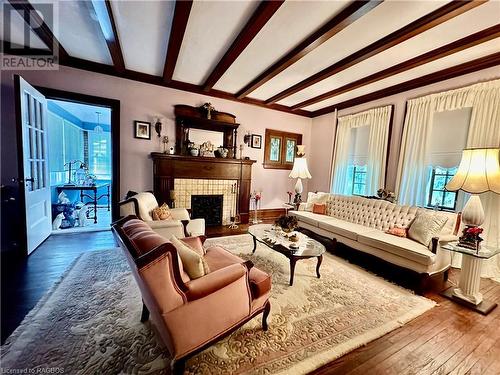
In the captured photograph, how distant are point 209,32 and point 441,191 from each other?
13.9ft

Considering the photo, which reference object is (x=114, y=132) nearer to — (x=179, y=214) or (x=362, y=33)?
(x=179, y=214)

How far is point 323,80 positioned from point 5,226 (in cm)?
548

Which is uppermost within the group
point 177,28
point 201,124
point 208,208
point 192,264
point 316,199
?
point 177,28

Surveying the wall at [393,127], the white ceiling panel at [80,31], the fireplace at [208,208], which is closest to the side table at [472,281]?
the wall at [393,127]

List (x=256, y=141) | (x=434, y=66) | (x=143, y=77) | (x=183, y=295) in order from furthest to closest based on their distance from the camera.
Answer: (x=256, y=141) → (x=143, y=77) → (x=434, y=66) → (x=183, y=295)

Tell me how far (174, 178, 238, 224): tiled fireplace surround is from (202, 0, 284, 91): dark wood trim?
2.16m

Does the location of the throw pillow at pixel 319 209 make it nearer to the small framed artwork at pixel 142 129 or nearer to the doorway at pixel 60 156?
the small framed artwork at pixel 142 129

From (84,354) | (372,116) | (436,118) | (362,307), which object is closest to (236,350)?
(84,354)

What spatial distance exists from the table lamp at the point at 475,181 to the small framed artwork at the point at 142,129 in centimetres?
474

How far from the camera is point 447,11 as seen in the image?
199cm

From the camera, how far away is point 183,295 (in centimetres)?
124

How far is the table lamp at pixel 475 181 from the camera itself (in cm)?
220

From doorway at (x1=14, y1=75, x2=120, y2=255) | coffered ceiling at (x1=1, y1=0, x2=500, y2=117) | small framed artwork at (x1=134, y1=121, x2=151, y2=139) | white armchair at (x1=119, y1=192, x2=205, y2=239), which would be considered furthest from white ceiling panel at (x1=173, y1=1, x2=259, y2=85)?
white armchair at (x1=119, y1=192, x2=205, y2=239)

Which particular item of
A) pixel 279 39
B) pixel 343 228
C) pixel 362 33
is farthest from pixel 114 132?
pixel 343 228
